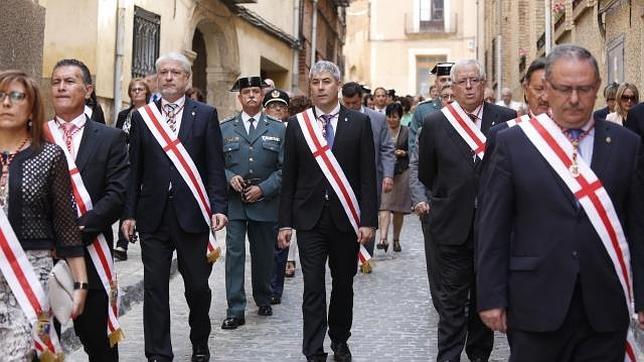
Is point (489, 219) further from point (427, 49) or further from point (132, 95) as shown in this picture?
point (427, 49)

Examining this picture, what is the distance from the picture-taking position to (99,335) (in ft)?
17.5

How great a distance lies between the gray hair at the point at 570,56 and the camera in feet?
13.6

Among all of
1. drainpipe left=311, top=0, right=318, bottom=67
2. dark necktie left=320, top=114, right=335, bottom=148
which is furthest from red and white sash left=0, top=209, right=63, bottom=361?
drainpipe left=311, top=0, right=318, bottom=67

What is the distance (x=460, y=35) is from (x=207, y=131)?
139 feet

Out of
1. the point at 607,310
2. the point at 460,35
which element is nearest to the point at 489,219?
the point at 607,310

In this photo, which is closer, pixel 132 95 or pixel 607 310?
pixel 607 310

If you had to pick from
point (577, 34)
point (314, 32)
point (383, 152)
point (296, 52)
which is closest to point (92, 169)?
point (383, 152)

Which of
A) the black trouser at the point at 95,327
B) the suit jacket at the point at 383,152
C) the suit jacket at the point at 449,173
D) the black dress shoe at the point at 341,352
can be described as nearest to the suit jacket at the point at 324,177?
the suit jacket at the point at 449,173

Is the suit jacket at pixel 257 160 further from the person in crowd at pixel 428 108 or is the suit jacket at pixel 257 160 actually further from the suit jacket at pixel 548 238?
the suit jacket at pixel 548 238

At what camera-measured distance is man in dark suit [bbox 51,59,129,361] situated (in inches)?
211

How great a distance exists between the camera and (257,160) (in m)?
8.77

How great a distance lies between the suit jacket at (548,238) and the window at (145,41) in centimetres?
1130

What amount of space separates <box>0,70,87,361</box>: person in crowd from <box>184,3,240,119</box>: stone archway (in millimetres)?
15915

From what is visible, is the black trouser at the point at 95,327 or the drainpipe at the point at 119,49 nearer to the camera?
the black trouser at the point at 95,327
